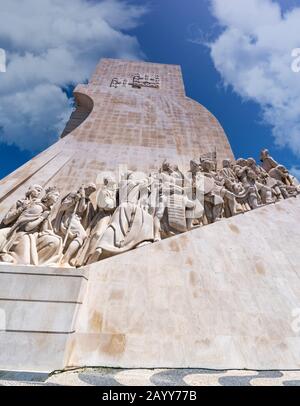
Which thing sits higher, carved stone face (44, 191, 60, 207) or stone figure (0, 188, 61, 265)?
carved stone face (44, 191, 60, 207)

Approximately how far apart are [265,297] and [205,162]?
4118 mm

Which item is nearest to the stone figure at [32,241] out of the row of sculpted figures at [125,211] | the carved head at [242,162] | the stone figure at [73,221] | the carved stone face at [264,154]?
the row of sculpted figures at [125,211]

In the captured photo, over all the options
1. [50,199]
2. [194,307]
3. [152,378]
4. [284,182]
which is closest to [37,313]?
[152,378]

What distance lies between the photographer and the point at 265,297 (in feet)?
13.1

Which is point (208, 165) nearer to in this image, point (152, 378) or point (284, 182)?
point (284, 182)

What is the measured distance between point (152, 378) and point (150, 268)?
1.66 m

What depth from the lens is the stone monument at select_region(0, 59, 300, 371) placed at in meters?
3.15

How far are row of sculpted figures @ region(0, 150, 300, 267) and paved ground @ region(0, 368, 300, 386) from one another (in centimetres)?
160

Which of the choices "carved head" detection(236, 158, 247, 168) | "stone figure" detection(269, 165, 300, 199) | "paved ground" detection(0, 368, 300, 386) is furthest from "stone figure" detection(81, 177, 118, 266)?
"stone figure" detection(269, 165, 300, 199)

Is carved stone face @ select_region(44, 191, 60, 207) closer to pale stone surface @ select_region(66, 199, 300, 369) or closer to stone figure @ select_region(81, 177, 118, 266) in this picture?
stone figure @ select_region(81, 177, 118, 266)

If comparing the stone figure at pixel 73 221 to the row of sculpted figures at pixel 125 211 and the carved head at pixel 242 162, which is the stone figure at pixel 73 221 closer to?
the row of sculpted figures at pixel 125 211

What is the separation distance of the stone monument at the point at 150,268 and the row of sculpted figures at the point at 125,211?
2 centimetres

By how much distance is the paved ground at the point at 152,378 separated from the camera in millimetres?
2400

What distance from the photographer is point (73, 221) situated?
15.6ft
